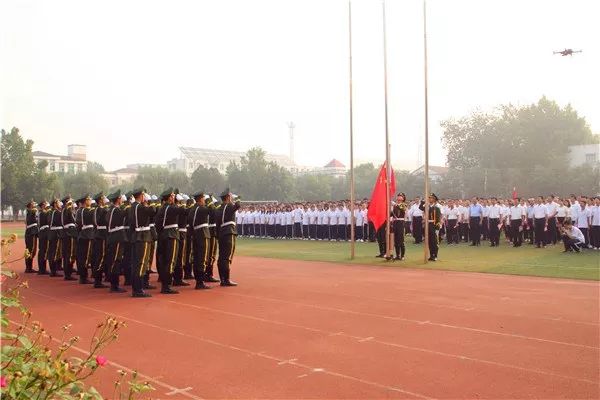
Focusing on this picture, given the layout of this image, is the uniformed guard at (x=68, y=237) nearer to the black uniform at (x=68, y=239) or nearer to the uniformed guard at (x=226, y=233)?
the black uniform at (x=68, y=239)

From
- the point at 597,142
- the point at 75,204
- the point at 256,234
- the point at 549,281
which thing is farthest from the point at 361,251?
the point at 597,142

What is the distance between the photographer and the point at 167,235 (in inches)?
377

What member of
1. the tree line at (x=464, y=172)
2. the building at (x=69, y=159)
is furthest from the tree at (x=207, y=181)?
the building at (x=69, y=159)

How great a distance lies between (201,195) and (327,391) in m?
6.40

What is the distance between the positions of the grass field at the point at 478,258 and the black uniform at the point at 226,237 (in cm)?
454

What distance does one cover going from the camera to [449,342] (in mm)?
5922

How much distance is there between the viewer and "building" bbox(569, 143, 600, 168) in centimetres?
4162

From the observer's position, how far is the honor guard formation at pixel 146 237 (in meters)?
9.42

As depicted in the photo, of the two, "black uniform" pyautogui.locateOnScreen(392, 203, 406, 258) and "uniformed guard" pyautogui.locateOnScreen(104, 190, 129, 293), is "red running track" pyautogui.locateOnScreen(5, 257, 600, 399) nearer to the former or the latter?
"uniformed guard" pyautogui.locateOnScreen(104, 190, 129, 293)

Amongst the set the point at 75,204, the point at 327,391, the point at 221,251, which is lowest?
the point at 327,391

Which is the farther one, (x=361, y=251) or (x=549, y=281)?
(x=361, y=251)

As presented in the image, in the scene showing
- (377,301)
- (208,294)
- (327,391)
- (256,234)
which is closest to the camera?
(327,391)

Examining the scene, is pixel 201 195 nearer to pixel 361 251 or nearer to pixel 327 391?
pixel 327 391

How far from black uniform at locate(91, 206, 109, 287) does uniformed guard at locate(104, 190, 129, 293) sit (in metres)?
0.43
